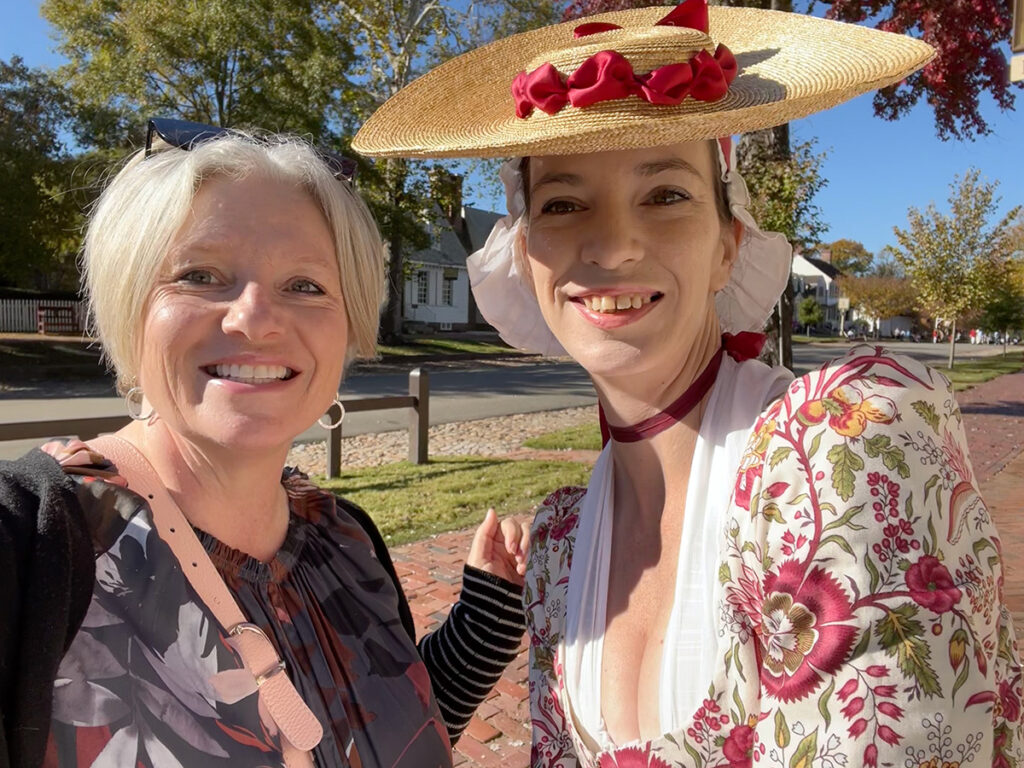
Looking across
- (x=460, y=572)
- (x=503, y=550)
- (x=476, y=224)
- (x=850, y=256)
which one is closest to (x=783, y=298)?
(x=460, y=572)

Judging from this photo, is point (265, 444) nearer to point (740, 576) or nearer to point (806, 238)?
point (740, 576)

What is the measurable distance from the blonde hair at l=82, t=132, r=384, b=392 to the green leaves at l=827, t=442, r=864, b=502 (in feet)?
3.53

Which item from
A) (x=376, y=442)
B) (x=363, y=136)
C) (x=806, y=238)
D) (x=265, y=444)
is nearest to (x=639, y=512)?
(x=265, y=444)

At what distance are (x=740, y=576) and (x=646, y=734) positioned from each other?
37 centimetres

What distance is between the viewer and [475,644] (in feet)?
6.10

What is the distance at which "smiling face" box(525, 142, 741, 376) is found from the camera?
1.41 meters

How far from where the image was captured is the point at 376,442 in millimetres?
10156

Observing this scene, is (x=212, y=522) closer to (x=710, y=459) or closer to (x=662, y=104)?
(x=710, y=459)

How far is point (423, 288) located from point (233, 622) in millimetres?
40283

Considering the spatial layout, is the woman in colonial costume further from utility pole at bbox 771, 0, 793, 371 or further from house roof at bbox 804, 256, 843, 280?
house roof at bbox 804, 256, 843, 280

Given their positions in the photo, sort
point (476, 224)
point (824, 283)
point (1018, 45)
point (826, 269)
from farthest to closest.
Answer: point (826, 269)
point (824, 283)
point (476, 224)
point (1018, 45)

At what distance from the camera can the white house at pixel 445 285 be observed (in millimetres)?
39906

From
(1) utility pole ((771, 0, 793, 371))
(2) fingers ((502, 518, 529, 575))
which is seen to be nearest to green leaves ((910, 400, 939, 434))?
(2) fingers ((502, 518, 529, 575))

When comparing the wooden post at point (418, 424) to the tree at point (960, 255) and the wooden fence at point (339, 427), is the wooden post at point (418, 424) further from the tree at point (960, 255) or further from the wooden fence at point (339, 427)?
the tree at point (960, 255)
